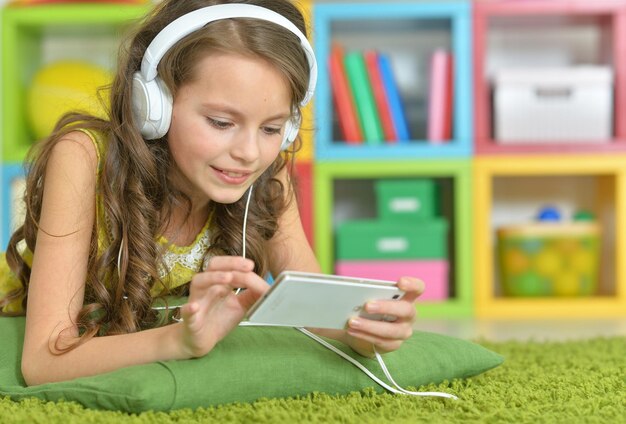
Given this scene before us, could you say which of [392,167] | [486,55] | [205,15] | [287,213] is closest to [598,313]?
[392,167]

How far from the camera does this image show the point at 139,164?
1.19 m

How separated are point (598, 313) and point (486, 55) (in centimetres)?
86

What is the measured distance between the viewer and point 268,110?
1.10m

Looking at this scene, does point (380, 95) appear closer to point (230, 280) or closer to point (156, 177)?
point (156, 177)

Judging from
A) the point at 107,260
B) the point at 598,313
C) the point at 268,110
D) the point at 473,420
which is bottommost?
the point at 598,313

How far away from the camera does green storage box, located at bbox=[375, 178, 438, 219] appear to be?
2588mm

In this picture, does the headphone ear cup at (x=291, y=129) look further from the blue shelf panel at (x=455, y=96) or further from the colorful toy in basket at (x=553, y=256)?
the colorful toy in basket at (x=553, y=256)

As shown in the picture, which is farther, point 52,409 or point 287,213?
point 287,213

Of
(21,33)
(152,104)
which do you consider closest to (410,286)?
(152,104)

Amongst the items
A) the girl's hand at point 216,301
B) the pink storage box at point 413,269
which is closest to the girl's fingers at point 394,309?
the girl's hand at point 216,301

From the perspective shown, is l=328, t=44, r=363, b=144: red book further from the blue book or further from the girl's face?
the girl's face

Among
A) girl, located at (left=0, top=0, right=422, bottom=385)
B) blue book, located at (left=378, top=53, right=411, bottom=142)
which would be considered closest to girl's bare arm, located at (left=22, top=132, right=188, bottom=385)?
girl, located at (left=0, top=0, right=422, bottom=385)

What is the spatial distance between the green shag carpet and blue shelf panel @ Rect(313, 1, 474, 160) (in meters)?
1.33

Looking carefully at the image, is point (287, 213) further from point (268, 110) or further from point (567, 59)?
point (567, 59)
